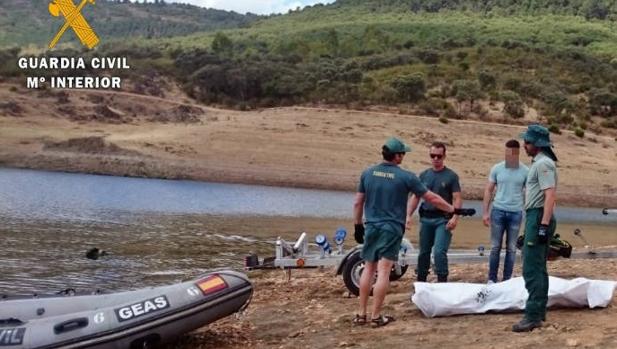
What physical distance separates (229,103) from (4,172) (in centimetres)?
1723

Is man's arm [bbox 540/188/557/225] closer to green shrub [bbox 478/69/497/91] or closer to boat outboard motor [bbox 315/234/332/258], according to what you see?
boat outboard motor [bbox 315/234/332/258]

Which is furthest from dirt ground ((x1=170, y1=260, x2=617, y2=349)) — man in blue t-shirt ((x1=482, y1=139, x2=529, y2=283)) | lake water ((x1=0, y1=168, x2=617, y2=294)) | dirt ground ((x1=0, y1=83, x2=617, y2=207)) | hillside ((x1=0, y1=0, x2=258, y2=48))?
hillside ((x1=0, y1=0, x2=258, y2=48))

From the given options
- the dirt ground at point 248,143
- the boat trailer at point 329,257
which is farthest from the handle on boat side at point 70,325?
the dirt ground at point 248,143

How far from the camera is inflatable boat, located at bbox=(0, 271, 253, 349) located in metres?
6.02

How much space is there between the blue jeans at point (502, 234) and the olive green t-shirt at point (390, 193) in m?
1.74

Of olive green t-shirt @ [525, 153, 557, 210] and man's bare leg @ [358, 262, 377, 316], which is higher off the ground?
olive green t-shirt @ [525, 153, 557, 210]

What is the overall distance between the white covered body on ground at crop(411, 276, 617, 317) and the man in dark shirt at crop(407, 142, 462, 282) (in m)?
0.91

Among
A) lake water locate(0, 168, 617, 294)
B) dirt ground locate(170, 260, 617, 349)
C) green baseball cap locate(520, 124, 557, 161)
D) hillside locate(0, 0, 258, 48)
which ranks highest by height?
hillside locate(0, 0, 258, 48)

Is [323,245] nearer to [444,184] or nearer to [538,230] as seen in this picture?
[444,184]

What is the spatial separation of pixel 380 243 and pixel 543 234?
136 centimetres

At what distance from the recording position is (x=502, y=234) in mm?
8164

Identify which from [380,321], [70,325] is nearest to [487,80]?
[380,321]

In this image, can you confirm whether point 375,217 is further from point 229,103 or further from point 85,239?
point 229,103

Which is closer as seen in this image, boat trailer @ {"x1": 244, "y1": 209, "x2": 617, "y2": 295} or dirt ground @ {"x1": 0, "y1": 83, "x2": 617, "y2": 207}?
boat trailer @ {"x1": 244, "y1": 209, "x2": 617, "y2": 295}
